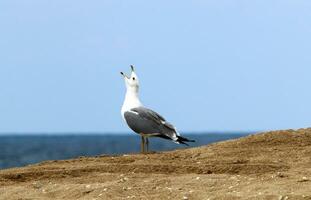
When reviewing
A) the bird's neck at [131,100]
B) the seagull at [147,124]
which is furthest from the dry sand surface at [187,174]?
the bird's neck at [131,100]

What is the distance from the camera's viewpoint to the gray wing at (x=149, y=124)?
571 inches

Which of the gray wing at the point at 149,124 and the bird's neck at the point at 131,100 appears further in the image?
the bird's neck at the point at 131,100

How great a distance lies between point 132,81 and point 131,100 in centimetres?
29

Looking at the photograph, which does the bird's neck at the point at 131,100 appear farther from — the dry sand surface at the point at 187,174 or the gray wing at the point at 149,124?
the dry sand surface at the point at 187,174

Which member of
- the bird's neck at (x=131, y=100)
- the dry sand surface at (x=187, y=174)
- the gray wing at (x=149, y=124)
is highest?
the bird's neck at (x=131, y=100)

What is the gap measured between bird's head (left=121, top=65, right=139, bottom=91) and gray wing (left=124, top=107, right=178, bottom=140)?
41 cm

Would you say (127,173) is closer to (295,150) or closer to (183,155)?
(183,155)

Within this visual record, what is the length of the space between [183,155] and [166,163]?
96cm

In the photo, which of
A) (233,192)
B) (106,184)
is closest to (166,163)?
(106,184)

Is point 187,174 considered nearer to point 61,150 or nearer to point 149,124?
point 149,124

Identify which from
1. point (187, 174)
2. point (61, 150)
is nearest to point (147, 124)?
point (187, 174)

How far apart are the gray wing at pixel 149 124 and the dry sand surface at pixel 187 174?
104 cm

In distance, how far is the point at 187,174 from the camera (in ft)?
36.6

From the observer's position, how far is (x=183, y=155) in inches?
512
